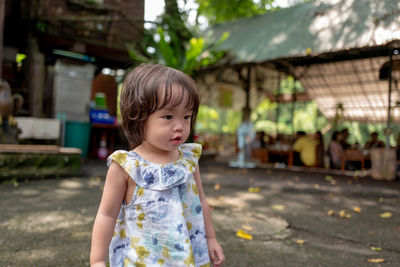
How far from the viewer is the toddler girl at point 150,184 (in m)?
1.20

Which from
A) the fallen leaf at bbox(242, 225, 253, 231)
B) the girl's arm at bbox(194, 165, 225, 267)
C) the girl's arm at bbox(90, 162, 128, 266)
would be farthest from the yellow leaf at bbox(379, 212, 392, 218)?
the girl's arm at bbox(90, 162, 128, 266)

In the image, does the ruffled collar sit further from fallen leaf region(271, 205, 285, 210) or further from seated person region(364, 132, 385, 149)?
seated person region(364, 132, 385, 149)

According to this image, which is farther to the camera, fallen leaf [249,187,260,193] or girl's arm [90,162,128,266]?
fallen leaf [249,187,260,193]

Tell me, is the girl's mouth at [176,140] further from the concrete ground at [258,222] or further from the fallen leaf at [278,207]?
the fallen leaf at [278,207]

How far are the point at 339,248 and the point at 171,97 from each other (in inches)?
96.0

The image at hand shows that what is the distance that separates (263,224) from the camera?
3.51 meters

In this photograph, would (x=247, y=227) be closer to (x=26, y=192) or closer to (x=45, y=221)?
(x=45, y=221)

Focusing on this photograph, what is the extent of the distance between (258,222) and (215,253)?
2.32 m

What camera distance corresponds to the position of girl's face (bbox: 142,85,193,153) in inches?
47.6

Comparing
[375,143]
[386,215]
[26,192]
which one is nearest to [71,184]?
[26,192]

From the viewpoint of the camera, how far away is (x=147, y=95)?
120 cm

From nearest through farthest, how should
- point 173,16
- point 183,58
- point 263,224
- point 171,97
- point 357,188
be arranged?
point 171,97 < point 263,224 < point 357,188 < point 183,58 < point 173,16

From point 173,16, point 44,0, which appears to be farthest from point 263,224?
point 173,16

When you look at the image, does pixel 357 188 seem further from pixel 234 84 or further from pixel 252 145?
pixel 234 84
